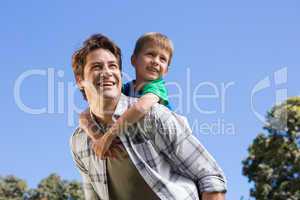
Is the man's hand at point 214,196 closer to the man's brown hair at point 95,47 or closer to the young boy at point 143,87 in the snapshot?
the young boy at point 143,87

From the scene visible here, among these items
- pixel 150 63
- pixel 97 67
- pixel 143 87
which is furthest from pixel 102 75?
pixel 150 63

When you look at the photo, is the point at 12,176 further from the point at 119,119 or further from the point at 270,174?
the point at 119,119

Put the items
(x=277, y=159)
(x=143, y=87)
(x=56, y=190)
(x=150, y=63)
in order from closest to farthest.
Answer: (x=143, y=87), (x=150, y=63), (x=277, y=159), (x=56, y=190)

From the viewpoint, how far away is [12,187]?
115 feet

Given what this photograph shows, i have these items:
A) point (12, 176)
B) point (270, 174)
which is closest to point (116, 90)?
point (270, 174)

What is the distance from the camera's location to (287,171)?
18578mm

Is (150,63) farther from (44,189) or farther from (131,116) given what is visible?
(44,189)

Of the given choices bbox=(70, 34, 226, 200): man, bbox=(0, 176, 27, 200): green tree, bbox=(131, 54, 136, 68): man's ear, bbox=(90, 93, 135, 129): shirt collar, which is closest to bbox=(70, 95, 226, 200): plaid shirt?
bbox=(70, 34, 226, 200): man

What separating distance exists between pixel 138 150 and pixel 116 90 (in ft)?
1.20

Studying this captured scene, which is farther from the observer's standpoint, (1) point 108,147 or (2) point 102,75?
(2) point 102,75

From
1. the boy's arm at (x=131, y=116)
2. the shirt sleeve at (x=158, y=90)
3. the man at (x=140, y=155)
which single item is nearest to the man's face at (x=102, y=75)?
the man at (x=140, y=155)

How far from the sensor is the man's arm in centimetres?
278

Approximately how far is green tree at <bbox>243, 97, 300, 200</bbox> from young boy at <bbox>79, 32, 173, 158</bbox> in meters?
15.2

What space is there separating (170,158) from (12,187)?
110 ft
